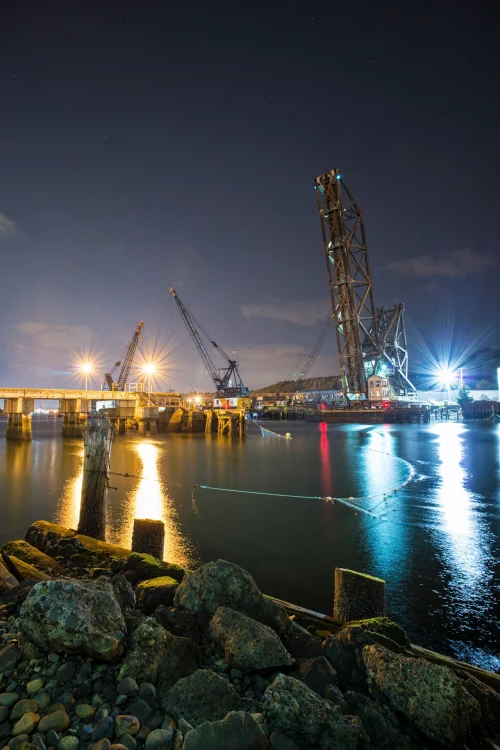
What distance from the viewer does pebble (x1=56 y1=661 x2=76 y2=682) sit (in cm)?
335

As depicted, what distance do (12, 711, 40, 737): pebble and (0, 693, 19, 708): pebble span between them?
235 millimetres

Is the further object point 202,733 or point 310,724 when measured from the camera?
point 310,724

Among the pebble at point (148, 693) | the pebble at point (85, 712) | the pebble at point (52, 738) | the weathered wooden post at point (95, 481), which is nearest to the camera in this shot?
the pebble at point (52, 738)

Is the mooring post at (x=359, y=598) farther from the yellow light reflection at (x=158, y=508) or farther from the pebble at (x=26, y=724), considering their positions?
the yellow light reflection at (x=158, y=508)

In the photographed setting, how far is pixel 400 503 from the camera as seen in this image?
13867 mm

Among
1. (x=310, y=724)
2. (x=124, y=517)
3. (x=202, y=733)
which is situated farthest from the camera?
(x=124, y=517)

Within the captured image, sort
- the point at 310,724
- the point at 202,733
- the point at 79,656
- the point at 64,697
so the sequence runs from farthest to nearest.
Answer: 1. the point at 79,656
2. the point at 64,697
3. the point at 310,724
4. the point at 202,733

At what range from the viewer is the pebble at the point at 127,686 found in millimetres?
3273

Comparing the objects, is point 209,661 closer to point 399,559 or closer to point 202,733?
point 202,733

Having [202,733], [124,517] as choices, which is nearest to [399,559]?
[202,733]

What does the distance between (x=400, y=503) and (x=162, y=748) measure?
12728mm

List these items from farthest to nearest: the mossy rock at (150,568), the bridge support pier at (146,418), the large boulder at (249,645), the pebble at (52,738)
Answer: the bridge support pier at (146,418), the mossy rock at (150,568), the large boulder at (249,645), the pebble at (52,738)

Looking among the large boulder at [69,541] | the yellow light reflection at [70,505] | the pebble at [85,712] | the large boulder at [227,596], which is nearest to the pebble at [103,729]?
the pebble at [85,712]

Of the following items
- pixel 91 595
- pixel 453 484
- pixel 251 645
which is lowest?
pixel 453 484
